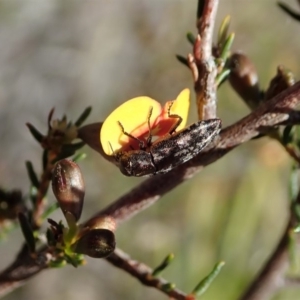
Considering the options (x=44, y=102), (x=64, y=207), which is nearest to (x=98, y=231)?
(x=64, y=207)

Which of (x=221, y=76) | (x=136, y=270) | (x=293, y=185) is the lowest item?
(x=293, y=185)

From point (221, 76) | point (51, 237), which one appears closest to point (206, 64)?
point (221, 76)

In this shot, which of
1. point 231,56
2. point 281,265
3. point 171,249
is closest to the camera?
point 231,56

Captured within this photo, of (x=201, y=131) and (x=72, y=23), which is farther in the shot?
(x=72, y=23)

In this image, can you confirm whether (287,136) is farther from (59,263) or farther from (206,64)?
(59,263)

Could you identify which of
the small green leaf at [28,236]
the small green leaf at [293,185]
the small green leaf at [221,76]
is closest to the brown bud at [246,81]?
the small green leaf at [221,76]

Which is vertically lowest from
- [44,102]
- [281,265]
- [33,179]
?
[281,265]

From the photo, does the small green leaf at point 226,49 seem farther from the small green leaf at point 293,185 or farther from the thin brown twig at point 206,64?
the small green leaf at point 293,185

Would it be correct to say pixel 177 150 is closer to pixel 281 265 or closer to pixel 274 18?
pixel 281 265
